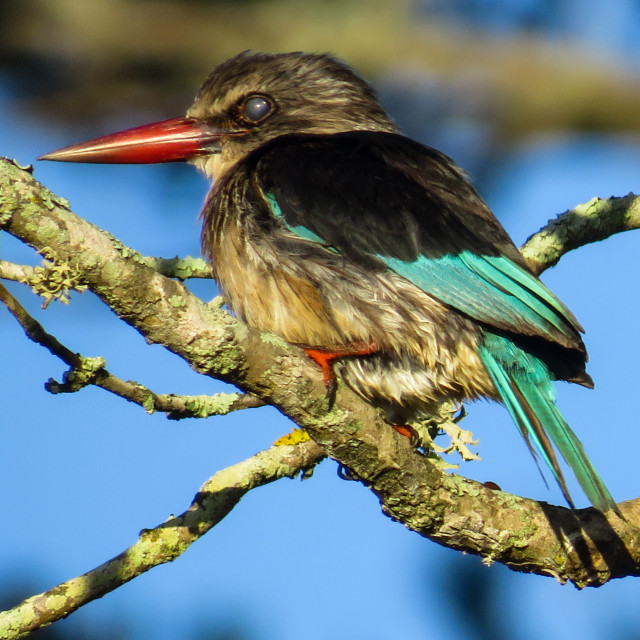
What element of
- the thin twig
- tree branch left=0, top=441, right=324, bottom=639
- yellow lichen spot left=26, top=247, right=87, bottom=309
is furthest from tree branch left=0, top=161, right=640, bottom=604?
tree branch left=0, top=441, right=324, bottom=639

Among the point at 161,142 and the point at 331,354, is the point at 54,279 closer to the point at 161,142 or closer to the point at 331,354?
the point at 331,354

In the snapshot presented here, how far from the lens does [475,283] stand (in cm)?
332

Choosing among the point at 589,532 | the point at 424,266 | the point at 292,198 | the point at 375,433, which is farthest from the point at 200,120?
the point at 589,532

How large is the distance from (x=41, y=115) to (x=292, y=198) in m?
3.20

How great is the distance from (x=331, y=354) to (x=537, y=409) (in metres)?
0.61

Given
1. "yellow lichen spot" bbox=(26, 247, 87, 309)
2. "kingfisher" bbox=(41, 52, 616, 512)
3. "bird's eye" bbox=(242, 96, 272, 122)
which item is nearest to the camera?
"yellow lichen spot" bbox=(26, 247, 87, 309)

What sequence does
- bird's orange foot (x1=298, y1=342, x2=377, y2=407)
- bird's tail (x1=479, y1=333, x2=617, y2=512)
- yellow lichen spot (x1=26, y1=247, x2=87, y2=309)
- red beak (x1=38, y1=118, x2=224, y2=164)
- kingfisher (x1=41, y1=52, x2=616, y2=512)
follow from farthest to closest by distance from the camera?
red beak (x1=38, y1=118, x2=224, y2=164) → kingfisher (x1=41, y1=52, x2=616, y2=512) → bird's tail (x1=479, y1=333, x2=617, y2=512) → bird's orange foot (x1=298, y1=342, x2=377, y2=407) → yellow lichen spot (x1=26, y1=247, x2=87, y2=309)

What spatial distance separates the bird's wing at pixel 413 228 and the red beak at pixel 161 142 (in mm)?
490

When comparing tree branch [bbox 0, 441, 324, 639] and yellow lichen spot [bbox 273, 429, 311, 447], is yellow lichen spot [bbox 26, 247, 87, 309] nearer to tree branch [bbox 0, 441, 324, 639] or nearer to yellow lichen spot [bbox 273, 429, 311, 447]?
tree branch [bbox 0, 441, 324, 639]

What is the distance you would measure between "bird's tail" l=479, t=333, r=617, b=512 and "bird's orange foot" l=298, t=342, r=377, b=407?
13.8 inches

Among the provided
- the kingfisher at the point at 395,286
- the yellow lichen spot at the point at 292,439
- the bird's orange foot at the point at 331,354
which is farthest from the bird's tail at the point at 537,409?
the yellow lichen spot at the point at 292,439

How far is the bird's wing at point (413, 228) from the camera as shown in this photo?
3.27 m

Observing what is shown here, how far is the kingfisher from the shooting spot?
10.6ft

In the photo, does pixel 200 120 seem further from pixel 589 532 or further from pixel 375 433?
pixel 589 532
